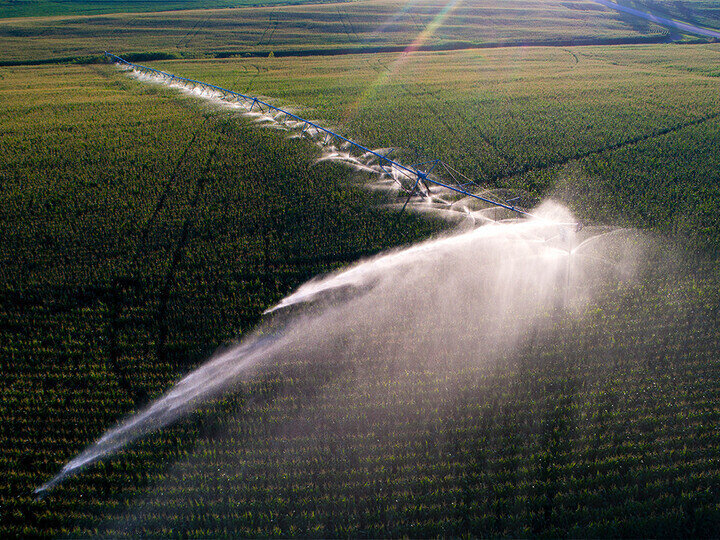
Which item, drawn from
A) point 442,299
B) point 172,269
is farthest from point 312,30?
point 442,299

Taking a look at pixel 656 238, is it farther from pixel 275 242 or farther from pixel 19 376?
pixel 19 376

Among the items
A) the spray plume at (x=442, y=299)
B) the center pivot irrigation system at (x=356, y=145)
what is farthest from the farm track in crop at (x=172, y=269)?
the center pivot irrigation system at (x=356, y=145)

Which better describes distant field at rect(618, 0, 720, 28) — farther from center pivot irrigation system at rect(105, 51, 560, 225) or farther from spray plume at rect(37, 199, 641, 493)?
spray plume at rect(37, 199, 641, 493)

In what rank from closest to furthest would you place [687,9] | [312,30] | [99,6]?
[312,30] < [99,6] < [687,9]

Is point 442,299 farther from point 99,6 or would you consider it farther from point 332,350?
point 99,6

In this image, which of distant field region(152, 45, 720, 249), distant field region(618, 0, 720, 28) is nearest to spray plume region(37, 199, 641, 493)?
distant field region(152, 45, 720, 249)

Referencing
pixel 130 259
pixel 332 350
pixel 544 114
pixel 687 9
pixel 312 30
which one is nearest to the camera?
pixel 332 350

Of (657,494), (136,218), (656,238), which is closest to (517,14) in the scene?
(656,238)
